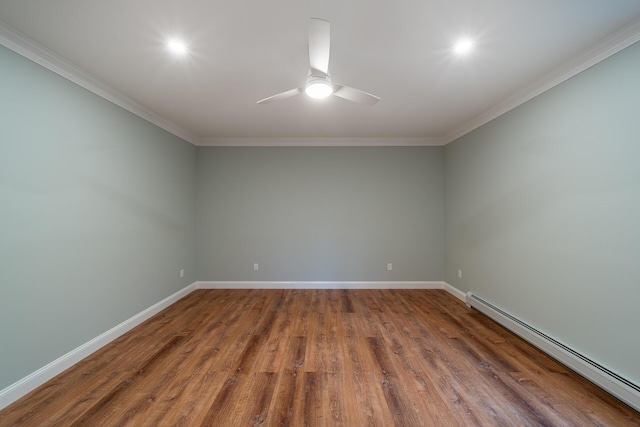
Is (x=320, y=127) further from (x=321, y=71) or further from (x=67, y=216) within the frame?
(x=67, y=216)

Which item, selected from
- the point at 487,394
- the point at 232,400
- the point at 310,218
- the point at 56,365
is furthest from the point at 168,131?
the point at 487,394

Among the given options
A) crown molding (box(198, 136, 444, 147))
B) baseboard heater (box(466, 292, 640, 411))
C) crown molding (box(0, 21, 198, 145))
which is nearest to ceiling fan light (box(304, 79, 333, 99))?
crown molding (box(0, 21, 198, 145))

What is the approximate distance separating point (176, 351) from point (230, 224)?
2.29 meters

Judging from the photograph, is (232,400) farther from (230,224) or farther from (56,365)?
(230,224)

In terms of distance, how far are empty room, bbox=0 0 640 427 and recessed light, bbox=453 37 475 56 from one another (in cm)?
3

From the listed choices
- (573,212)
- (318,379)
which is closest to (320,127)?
(573,212)

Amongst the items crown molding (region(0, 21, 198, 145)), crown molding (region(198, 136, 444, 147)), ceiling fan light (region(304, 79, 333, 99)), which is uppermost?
crown molding (region(198, 136, 444, 147))

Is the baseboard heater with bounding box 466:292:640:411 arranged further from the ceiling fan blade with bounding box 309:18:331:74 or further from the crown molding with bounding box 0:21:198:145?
the crown molding with bounding box 0:21:198:145

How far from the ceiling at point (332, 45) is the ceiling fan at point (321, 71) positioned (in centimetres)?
21

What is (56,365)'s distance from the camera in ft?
6.61

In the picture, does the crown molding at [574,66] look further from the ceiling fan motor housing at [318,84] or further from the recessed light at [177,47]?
the recessed light at [177,47]

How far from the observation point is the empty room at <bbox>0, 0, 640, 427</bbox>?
1652mm

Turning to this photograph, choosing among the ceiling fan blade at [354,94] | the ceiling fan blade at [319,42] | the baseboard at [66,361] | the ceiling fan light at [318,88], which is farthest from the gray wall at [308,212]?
the ceiling fan blade at [319,42]

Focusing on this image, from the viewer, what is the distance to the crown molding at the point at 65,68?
1.74 meters
